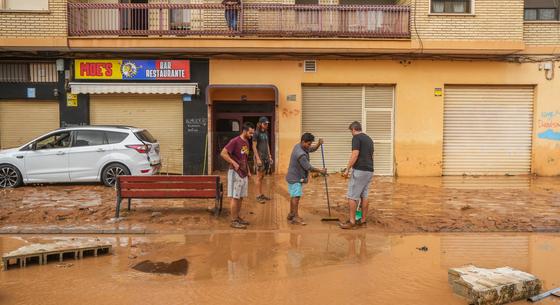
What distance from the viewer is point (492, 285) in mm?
4711

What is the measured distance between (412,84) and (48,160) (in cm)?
1053

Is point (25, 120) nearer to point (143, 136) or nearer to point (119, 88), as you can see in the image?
point (119, 88)

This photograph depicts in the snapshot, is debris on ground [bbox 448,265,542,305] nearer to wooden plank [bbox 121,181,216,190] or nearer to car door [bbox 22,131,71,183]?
wooden plank [bbox 121,181,216,190]

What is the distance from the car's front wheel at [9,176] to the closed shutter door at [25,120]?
3452 mm

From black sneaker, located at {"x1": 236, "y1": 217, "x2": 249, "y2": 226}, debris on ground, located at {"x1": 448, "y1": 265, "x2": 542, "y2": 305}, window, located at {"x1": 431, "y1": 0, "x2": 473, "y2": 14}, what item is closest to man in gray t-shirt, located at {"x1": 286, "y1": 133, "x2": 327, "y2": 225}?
black sneaker, located at {"x1": 236, "y1": 217, "x2": 249, "y2": 226}

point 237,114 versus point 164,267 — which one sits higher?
point 237,114

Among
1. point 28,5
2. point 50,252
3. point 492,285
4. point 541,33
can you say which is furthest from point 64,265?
point 541,33

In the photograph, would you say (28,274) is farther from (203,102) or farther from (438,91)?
(438,91)

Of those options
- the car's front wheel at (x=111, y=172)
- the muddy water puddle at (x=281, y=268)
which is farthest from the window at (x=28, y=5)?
the muddy water puddle at (x=281, y=268)

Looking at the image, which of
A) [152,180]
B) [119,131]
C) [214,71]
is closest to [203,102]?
[214,71]

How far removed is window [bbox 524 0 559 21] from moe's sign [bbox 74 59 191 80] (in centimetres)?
1142

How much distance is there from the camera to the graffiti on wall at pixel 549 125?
15547 millimetres

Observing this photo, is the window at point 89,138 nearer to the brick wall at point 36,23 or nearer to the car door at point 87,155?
the car door at point 87,155

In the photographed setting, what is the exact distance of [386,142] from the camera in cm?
1564
